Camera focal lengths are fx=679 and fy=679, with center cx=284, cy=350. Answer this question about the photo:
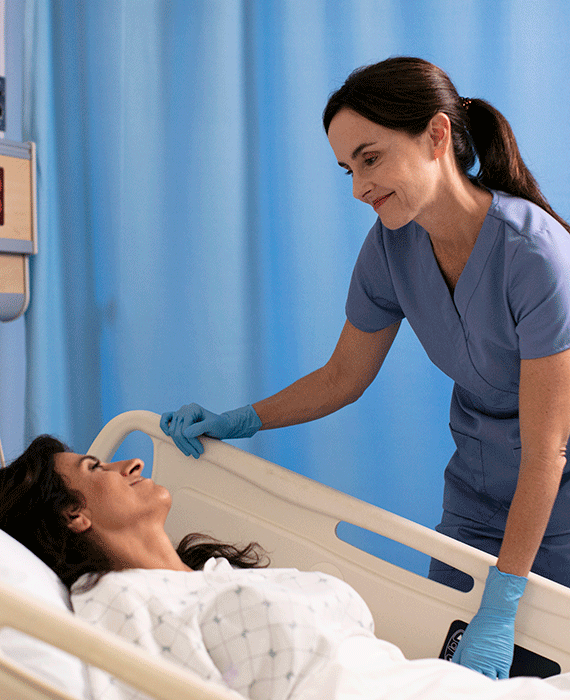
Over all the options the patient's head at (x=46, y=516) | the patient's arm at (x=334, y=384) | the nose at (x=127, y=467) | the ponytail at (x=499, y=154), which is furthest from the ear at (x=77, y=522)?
the ponytail at (x=499, y=154)

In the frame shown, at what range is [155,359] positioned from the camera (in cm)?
198

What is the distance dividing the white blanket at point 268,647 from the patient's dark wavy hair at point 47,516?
10cm

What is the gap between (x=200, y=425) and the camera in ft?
4.50

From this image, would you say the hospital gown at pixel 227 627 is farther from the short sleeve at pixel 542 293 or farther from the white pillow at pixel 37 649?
the short sleeve at pixel 542 293

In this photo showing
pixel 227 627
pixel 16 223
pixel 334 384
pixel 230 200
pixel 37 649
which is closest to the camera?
pixel 37 649

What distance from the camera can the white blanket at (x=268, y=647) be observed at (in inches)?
34.1

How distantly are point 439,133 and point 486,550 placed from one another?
79 cm

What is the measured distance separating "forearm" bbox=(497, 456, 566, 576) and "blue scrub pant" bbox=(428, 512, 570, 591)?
185mm

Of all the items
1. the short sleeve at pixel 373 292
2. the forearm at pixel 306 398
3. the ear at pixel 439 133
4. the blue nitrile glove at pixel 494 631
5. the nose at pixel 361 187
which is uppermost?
the ear at pixel 439 133

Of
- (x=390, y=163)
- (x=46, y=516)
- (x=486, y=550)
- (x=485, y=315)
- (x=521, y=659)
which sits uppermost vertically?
(x=390, y=163)

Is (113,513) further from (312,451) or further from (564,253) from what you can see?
(564,253)

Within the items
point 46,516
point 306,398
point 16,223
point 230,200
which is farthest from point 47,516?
point 16,223

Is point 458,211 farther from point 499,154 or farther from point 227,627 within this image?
point 227,627

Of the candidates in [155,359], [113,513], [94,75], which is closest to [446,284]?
[113,513]
